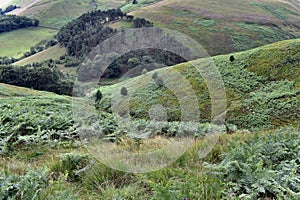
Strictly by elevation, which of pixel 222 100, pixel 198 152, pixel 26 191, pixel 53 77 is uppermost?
pixel 26 191

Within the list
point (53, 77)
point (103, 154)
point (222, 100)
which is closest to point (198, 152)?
point (103, 154)

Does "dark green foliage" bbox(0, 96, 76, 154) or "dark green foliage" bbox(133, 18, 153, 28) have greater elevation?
"dark green foliage" bbox(0, 96, 76, 154)

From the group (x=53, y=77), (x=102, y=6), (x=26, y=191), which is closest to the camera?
(x=26, y=191)

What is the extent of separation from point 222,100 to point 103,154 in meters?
24.4

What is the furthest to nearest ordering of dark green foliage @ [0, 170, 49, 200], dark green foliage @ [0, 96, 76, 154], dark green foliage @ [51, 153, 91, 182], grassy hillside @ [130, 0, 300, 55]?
grassy hillside @ [130, 0, 300, 55] → dark green foliage @ [0, 96, 76, 154] → dark green foliage @ [51, 153, 91, 182] → dark green foliage @ [0, 170, 49, 200]

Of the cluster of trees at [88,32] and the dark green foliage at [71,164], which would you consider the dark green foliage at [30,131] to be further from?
the cluster of trees at [88,32]

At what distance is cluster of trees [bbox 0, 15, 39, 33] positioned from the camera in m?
132

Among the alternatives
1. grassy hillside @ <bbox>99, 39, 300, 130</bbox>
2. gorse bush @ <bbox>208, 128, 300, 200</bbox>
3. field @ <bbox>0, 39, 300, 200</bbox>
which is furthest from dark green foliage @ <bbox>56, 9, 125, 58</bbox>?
gorse bush @ <bbox>208, 128, 300, 200</bbox>

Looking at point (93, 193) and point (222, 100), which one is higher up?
point (93, 193)

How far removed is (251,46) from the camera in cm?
7838

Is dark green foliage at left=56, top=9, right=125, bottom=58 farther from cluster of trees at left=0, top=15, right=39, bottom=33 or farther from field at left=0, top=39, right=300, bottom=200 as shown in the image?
field at left=0, top=39, right=300, bottom=200

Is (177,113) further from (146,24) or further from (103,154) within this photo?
(146,24)

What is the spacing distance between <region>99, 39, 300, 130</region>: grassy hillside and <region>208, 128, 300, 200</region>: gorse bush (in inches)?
768

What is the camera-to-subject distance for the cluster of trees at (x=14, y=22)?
431 feet
